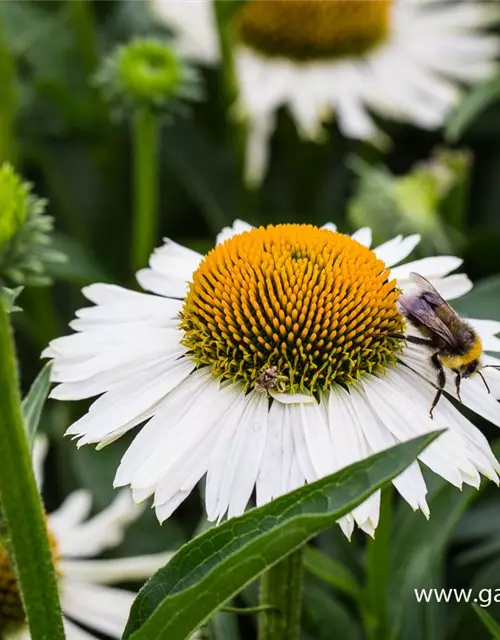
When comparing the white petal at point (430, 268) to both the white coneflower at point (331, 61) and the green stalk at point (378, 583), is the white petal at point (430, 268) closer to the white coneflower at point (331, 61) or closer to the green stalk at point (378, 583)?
the green stalk at point (378, 583)

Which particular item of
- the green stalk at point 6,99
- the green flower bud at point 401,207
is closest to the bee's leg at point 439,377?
the green flower bud at point 401,207

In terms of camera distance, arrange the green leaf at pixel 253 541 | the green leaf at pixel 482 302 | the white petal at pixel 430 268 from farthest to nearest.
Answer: the green leaf at pixel 482 302
the white petal at pixel 430 268
the green leaf at pixel 253 541

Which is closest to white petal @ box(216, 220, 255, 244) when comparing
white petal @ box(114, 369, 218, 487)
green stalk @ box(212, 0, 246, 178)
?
white petal @ box(114, 369, 218, 487)

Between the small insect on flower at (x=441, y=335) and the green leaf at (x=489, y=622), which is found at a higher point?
the small insect on flower at (x=441, y=335)

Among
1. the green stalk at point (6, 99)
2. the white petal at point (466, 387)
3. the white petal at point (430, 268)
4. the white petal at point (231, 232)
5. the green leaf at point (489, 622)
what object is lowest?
the green leaf at point (489, 622)

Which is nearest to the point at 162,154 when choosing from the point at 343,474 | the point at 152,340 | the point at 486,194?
the point at 486,194

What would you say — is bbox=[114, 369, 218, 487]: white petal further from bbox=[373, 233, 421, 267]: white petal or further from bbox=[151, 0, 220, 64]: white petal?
bbox=[151, 0, 220, 64]: white petal

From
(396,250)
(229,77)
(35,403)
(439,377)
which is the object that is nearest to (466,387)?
(439,377)
